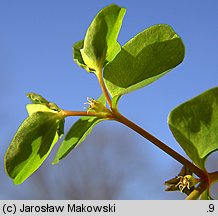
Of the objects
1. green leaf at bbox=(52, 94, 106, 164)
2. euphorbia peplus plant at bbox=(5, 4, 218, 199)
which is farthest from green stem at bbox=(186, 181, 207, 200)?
green leaf at bbox=(52, 94, 106, 164)

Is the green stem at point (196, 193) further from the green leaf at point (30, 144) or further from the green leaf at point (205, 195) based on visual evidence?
the green leaf at point (30, 144)

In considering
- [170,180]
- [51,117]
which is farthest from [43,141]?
[170,180]

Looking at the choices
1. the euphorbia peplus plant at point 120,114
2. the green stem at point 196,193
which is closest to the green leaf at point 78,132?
the euphorbia peplus plant at point 120,114

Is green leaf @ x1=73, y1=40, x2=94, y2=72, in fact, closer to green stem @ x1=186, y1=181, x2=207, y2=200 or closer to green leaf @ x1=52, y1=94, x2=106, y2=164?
green leaf @ x1=52, y1=94, x2=106, y2=164

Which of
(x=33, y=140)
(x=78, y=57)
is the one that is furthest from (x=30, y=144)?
(x=78, y=57)

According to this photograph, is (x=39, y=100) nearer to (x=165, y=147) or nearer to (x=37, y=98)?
(x=37, y=98)
